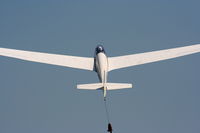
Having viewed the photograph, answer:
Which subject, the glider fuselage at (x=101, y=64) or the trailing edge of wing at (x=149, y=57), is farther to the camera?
the trailing edge of wing at (x=149, y=57)

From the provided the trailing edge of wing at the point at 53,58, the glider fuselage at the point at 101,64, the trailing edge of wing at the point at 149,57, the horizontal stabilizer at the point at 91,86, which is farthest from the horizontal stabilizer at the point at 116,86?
the trailing edge of wing at the point at 53,58

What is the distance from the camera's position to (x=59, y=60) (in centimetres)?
6159

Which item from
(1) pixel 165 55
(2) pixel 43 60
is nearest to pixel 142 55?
(1) pixel 165 55

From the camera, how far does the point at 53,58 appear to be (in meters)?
61.8

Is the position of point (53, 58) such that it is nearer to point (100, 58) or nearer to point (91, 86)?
point (100, 58)

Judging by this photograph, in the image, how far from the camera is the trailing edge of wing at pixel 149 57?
198 feet

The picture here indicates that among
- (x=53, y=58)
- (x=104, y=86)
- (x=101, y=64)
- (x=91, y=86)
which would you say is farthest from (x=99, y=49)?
(x=91, y=86)

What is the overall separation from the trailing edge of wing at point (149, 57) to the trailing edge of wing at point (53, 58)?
111 inches

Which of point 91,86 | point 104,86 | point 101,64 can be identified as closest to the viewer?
point 91,86

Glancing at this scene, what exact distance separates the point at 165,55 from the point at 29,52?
15808mm

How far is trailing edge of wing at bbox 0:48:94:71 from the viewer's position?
59.3m

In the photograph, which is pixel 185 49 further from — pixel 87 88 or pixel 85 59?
pixel 87 88

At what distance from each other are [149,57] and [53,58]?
36.7 feet

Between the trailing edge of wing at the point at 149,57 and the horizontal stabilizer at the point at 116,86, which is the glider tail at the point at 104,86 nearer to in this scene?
the horizontal stabilizer at the point at 116,86
